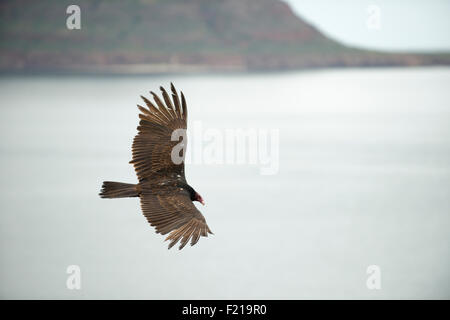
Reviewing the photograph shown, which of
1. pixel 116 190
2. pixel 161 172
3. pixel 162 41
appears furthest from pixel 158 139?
pixel 162 41

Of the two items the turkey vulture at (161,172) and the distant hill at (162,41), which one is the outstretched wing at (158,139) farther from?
the distant hill at (162,41)

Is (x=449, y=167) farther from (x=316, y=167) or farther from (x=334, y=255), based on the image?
(x=334, y=255)

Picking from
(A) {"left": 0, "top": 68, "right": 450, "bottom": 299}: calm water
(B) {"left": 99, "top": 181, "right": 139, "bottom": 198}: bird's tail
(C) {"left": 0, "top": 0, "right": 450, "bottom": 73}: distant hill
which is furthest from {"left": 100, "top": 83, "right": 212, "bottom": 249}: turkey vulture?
(C) {"left": 0, "top": 0, "right": 450, "bottom": 73}: distant hill

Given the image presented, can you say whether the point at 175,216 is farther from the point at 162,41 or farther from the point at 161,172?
the point at 162,41

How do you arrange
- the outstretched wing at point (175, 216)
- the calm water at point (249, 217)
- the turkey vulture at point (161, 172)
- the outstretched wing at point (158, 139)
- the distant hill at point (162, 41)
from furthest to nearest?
the distant hill at point (162, 41), the calm water at point (249, 217), the outstretched wing at point (158, 139), the turkey vulture at point (161, 172), the outstretched wing at point (175, 216)

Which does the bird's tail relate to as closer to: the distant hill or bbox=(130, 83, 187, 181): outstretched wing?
bbox=(130, 83, 187, 181): outstretched wing

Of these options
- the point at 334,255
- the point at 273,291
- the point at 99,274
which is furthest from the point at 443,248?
the point at 99,274

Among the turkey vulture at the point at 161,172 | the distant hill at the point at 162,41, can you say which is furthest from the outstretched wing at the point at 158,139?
the distant hill at the point at 162,41
